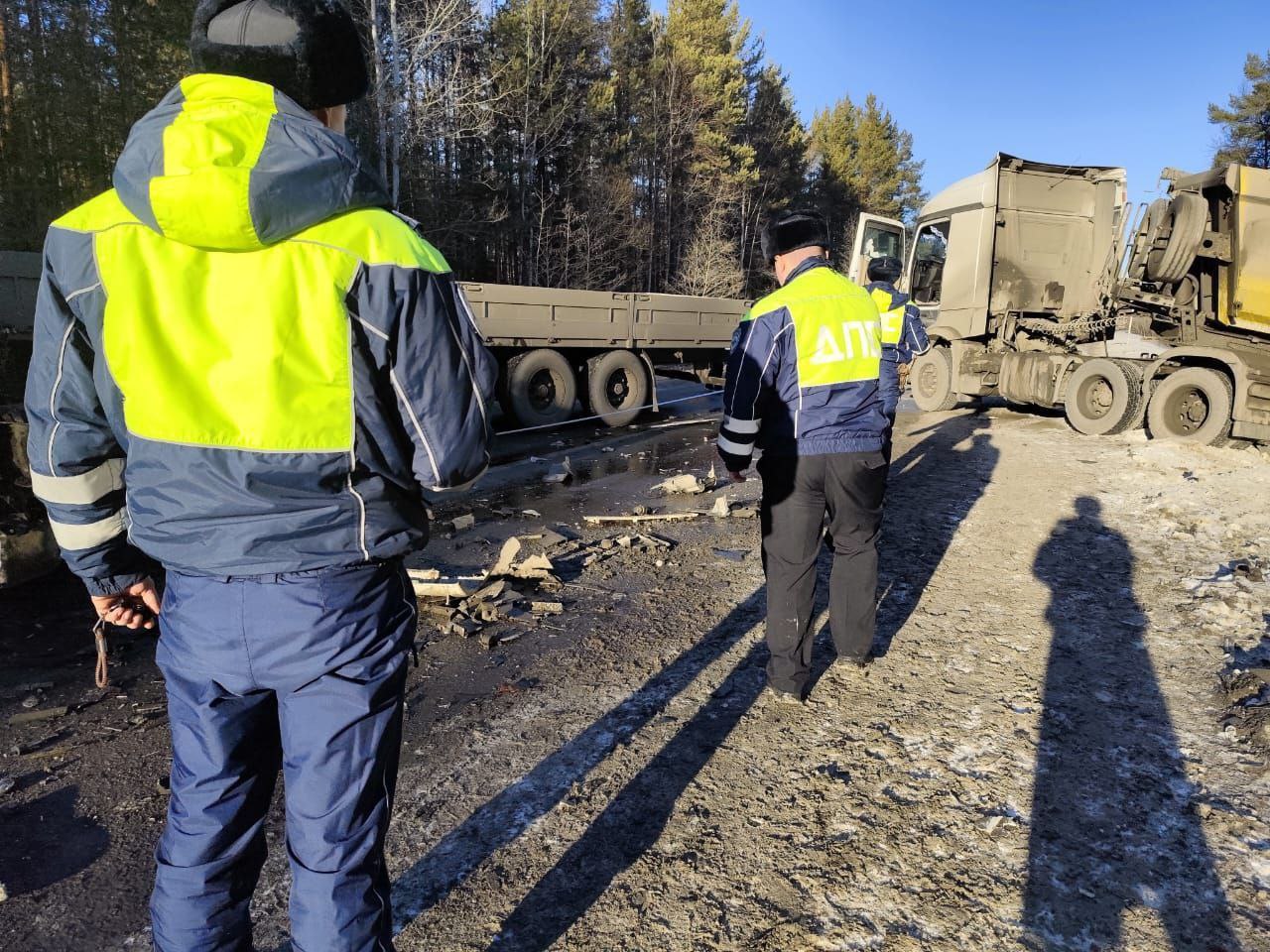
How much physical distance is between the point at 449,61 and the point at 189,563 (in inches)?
959

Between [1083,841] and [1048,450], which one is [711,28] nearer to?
[1048,450]

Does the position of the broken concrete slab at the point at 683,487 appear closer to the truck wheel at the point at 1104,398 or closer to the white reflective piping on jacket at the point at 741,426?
the white reflective piping on jacket at the point at 741,426

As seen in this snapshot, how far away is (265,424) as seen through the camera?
132cm

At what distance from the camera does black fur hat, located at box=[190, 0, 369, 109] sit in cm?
134

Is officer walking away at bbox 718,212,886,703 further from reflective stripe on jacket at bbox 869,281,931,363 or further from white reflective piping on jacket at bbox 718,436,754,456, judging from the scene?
reflective stripe on jacket at bbox 869,281,931,363

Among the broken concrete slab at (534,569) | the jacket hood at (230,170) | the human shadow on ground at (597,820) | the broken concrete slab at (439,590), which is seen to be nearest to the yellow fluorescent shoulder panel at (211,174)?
the jacket hood at (230,170)

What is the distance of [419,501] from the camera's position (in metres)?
1.55

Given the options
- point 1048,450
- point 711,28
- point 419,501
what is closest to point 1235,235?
point 1048,450

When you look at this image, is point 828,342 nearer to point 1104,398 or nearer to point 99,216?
point 99,216

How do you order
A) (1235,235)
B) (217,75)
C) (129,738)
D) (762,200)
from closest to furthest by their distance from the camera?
(217,75) < (129,738) < (1235,235) < (762,200)

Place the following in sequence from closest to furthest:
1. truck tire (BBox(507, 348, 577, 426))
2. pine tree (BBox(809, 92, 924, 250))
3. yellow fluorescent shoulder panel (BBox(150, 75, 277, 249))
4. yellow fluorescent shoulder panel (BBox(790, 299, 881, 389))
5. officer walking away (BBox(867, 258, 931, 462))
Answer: yellow fluorescent shoulder panel (BBox(150, 75, 277, 249)) → yellow fluorescent shoulder panel (BBox(790, 299, 881, 389)) → officer walking away (BBox(867, 258, 931, 462)) → truck tire (BBox(507, 348, 577, 426)) → pine tree (BBox(809, 92, 924, 250))

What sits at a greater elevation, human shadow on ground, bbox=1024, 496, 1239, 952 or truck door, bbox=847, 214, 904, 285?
truck door, bbox=847, 214, 904, 285

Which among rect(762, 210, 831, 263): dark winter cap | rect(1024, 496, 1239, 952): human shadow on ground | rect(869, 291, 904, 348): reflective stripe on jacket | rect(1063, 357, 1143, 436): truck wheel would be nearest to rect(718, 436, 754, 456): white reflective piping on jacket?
rect(762, 210, 831, 263): dark winter cap

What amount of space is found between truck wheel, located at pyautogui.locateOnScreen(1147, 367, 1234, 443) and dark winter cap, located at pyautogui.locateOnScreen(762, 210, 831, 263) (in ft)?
25.8
